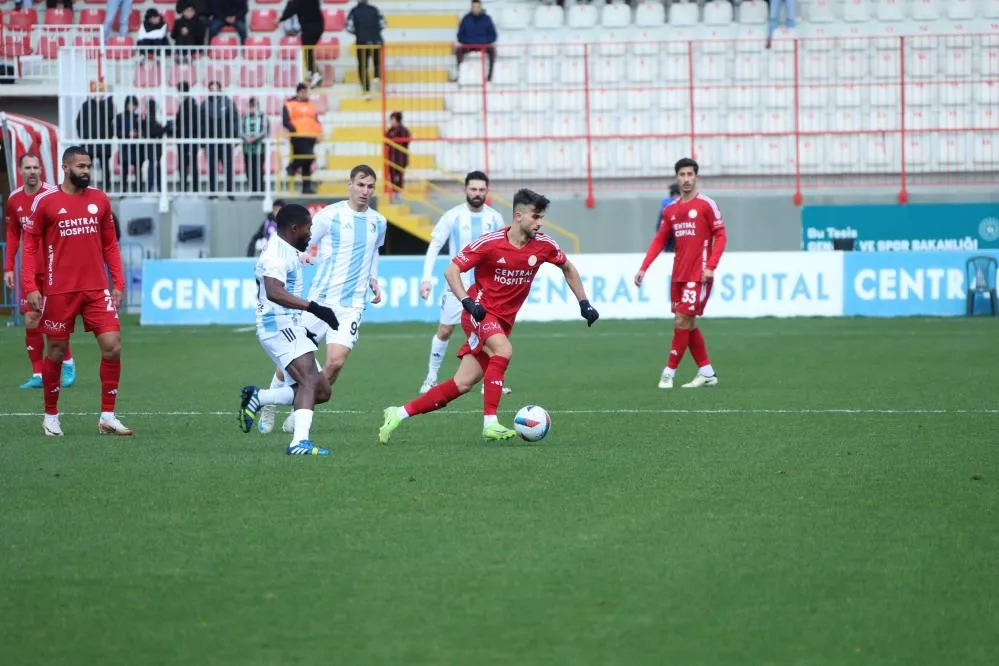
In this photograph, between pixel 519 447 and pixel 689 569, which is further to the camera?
pixel 519 447

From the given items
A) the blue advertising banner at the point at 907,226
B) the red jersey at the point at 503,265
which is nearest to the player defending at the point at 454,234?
the red jersey at the point at 503,265

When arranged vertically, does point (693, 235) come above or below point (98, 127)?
below

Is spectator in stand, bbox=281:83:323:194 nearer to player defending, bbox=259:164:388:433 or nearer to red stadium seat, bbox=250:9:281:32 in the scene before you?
red stadium seat, bbox=250:9:281:32

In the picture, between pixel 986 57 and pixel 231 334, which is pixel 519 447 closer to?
pixel 231 334

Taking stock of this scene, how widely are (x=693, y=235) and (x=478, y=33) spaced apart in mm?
16625

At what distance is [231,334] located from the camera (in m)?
22.0

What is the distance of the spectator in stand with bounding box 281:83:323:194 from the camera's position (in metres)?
27.7

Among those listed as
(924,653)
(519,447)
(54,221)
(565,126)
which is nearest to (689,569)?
(924,653)

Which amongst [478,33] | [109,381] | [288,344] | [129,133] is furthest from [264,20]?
[288,344]

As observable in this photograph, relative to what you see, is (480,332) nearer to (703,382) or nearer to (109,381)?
(109,381)

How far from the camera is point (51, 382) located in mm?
10953

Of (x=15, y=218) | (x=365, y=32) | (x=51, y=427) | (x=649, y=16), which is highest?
(x=649, y=16)

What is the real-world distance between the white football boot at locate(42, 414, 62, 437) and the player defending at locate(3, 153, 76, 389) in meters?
0.56

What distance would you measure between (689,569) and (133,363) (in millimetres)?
12480
